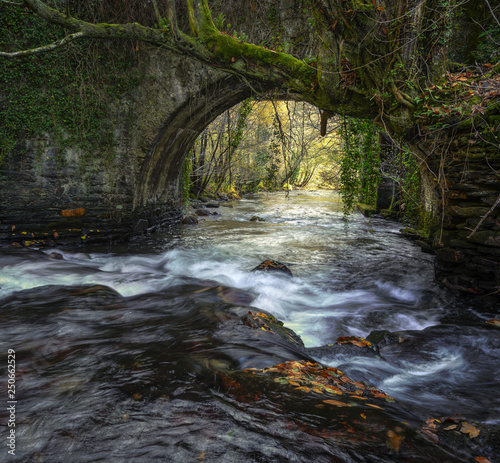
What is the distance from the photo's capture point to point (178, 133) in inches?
287

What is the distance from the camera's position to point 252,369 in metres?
2.10

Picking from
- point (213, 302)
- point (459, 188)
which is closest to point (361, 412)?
point (213, 302)

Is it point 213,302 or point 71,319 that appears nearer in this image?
point 71,319

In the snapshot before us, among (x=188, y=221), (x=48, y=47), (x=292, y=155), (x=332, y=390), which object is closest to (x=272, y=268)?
(x=292, y=155)

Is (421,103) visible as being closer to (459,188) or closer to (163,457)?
(459,188)

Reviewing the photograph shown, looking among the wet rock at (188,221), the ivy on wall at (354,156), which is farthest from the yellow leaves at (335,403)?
the wet rock at (188,221)

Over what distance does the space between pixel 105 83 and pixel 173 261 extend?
138 inches

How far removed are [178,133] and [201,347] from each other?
19.0 ft

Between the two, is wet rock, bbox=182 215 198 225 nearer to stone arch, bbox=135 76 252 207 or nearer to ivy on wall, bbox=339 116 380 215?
stone arch, bbox=135 76 252 207

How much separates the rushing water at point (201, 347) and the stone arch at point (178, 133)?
1509 millimetres

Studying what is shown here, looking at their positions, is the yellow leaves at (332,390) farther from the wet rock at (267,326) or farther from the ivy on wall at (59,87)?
the ivy on wall at (59,87)

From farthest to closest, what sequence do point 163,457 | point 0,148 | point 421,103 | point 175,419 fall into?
1. point 0,148
2. point 421,103
3. point 175,419
4. point 163,457

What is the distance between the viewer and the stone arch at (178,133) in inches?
259

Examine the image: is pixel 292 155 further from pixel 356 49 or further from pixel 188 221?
pixel 188 221
